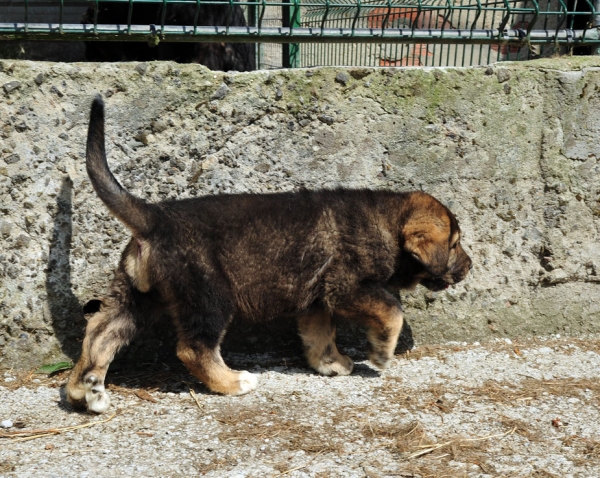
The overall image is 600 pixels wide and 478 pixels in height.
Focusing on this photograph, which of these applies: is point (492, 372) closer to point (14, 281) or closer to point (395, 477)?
point (395, 477)

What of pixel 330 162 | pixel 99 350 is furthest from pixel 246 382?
pixel 330 162

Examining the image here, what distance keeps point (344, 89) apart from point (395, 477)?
2482mm

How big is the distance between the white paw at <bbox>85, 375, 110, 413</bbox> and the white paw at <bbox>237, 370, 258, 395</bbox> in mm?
749

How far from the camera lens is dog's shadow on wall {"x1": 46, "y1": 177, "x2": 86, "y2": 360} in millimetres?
4562

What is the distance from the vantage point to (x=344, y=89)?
16.0 feet

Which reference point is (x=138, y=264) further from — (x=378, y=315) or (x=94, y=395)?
(x=378, y=315)

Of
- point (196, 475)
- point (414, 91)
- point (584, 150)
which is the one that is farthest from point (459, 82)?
point (196, 475)

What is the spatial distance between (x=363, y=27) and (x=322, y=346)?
2202 millimetres

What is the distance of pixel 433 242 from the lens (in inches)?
182

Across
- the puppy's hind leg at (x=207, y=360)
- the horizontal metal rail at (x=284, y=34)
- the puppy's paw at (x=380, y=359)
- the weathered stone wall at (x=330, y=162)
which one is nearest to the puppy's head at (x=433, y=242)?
the weathered stone wall at (x=330, y=162)

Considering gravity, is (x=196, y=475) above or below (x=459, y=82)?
below

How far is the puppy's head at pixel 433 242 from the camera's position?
181 inches

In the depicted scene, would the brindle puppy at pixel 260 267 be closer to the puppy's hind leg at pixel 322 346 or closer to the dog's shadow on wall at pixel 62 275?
the puppy's hind leg at pixel 322 346

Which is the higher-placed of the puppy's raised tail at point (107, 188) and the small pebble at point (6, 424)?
the puppy's raised tail at point (107, 188)
